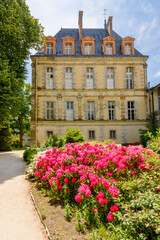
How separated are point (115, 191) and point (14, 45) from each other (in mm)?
14204

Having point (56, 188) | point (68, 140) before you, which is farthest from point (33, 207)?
point (68, 140)

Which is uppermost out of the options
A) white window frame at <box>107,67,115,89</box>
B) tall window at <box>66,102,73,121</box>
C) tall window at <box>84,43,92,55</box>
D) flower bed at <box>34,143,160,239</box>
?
tall window at <box>84,43,92,55</box>

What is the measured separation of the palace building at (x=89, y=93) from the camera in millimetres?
16844

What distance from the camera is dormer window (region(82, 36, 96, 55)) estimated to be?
1777 cm

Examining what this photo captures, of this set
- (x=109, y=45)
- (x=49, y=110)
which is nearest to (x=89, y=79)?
(x=109, y=45)

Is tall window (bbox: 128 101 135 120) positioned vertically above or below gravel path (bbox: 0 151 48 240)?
above

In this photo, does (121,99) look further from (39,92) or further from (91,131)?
(39,92)

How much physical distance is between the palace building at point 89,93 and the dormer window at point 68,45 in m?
0.11

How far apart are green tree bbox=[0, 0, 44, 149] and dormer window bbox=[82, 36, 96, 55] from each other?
562 cm

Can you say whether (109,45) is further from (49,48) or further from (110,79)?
(49,48)

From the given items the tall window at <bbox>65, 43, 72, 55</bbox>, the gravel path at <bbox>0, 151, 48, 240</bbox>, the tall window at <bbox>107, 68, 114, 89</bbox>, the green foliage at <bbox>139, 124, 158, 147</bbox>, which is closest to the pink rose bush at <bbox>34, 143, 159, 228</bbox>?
the gravel path at <bbox>0, 151, 48, 240</bbox>

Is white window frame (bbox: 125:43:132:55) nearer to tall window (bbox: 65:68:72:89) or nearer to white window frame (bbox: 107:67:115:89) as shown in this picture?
white window frame (bbox: 107:67:115:89)

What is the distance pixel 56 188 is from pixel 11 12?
13.3 metres

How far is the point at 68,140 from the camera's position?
33.7ft
